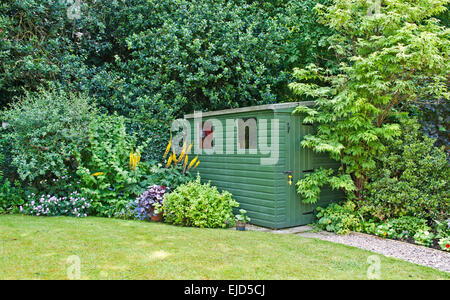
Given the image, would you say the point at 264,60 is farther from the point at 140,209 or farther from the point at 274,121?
the point at 140,209

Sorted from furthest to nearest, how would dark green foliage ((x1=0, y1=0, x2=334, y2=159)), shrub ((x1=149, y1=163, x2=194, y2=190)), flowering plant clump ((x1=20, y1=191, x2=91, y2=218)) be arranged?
dark green foliage ((x1=0, y1=0, x2=334, y2=159)), shrub ((x1=149, y1=163, x2=194, y2=190)), flowering plant clump ((x1=20, y1=191, x2=91, y2=218))

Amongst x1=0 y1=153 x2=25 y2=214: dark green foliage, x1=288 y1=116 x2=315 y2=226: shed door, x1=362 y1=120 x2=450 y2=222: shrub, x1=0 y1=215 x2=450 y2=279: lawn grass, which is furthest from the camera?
x1=0 y1=153 x2=25 y2=214: dark green foliage

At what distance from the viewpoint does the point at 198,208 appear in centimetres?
636

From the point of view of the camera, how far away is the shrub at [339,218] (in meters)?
6.27

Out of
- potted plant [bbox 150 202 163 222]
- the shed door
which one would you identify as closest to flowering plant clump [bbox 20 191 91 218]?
potted plant [bbox 150 202 163 222]

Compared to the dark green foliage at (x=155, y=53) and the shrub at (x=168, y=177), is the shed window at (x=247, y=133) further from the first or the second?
the dark green foliage at (x=155, y=53)

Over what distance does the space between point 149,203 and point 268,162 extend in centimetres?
225

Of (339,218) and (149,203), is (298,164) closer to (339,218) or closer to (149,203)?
(339,218)

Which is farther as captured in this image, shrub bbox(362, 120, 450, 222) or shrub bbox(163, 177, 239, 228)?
shrub bbox(163, 177, 239, 228)

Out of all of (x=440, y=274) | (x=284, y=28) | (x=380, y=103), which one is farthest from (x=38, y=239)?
(x=284, y=28)

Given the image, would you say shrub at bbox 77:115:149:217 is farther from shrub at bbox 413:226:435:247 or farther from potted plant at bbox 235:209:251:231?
shrub at bbox 413:226:435:247

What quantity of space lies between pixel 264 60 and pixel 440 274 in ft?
23.3

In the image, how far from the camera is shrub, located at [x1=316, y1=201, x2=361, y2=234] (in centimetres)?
627

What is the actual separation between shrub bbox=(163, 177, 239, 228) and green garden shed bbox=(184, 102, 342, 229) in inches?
19.9
